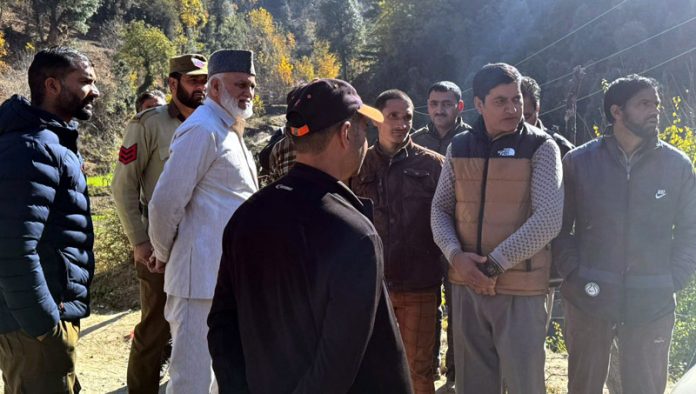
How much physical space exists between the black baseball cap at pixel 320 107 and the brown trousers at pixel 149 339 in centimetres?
234

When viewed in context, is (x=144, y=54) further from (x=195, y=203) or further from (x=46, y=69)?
(x=195, y=203)

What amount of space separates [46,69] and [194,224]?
106 cm

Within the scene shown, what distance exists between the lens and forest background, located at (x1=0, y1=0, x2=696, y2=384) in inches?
1296

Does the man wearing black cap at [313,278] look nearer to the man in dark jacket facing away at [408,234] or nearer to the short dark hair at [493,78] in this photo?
the short dark hair at [493,78]

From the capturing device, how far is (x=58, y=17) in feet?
135

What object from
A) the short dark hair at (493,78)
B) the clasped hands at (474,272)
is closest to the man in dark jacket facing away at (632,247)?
the clasped hands at (474,272)

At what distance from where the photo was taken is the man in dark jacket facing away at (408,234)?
145 inches

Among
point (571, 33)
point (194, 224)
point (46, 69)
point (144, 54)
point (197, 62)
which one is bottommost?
point (194, 224)

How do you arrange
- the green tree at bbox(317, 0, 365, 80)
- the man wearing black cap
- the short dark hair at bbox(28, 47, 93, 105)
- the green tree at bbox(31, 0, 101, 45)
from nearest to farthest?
the man wearing black cap < the short dark hair at bbox(28, 47, 93, 105) < the green tree at bbox(31, 0, 101, 45) < the green tree at bbox(317, 0, 365, 80)

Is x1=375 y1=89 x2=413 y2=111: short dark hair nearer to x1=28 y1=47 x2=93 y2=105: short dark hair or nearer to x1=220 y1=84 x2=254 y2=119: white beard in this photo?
x1=220 y1=84 x2=254 y2=119: white beard

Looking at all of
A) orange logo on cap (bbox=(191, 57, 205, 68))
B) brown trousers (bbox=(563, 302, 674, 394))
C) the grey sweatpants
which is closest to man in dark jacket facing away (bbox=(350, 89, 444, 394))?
the grey sweatpants

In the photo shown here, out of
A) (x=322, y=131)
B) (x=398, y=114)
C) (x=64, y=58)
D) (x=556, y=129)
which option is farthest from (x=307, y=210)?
(x=556, y=129)

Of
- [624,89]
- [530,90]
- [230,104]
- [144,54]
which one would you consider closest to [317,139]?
[230,104]

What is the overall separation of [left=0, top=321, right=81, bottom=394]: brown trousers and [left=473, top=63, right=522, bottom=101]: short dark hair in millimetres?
2538
